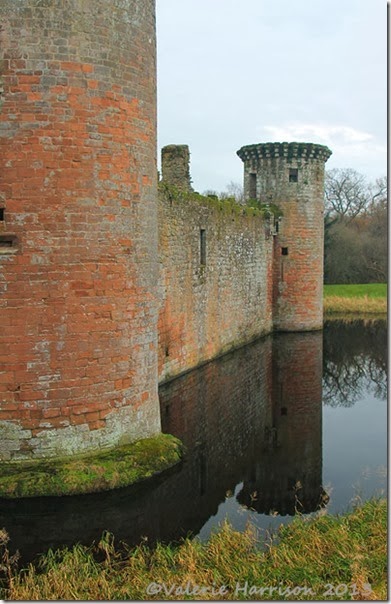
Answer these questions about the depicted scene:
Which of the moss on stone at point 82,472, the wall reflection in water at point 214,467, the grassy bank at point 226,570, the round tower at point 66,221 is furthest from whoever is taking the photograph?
the round tower at point 66,221

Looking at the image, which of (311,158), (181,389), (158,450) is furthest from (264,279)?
(158,450)

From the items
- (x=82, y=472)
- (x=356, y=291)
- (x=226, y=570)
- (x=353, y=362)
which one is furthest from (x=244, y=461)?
(x=356, y=291)

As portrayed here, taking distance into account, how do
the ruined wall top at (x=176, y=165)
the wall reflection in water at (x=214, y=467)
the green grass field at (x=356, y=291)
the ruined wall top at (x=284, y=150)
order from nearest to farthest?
the wall reflection in water at (x=214, y=467), the ruined wall top at (x=176, y=165), the ruined wall top at (x=284, y=150), the green grass field at (x=356, y=291)

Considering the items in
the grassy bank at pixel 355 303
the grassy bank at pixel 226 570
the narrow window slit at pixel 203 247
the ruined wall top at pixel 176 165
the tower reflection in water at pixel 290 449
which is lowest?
the tower reflection in water at pixel 290 449

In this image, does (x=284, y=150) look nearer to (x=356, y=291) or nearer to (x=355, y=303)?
(x=355, y=303)

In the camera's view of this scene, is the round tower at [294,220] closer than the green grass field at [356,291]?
Yes

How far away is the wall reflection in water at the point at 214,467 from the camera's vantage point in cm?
660

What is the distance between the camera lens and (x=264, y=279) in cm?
2111

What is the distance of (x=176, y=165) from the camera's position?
14789 millimetres

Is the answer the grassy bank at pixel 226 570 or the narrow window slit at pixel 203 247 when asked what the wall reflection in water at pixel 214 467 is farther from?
the narrow window slit at pixel 203 247

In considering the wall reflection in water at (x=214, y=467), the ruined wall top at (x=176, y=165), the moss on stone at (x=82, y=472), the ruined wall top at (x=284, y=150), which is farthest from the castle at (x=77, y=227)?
the ruined wall top at (x=284, y=150)

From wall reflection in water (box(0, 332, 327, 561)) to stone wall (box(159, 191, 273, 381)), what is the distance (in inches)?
30.6

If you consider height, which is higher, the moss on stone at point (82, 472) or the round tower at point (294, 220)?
the round tower at point (294, 220)

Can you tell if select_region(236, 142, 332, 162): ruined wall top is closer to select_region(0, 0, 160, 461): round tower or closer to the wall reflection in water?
the wall reflection in water
